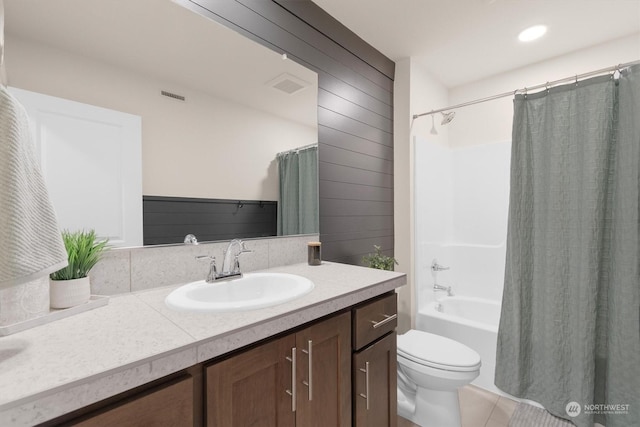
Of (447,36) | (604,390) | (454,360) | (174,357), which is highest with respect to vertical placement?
(447,36)

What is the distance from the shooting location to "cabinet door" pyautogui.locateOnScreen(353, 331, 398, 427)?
1.16 metres

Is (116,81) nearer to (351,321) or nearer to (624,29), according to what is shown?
(351,321)

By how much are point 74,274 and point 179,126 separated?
656 millimetres

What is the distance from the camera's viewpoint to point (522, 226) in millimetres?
1922

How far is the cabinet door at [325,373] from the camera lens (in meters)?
0.94

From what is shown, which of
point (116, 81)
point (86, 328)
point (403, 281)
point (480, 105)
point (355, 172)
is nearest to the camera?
point (86, 328)

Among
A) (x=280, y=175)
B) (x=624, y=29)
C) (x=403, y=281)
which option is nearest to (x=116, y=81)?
(x=280, y=175)

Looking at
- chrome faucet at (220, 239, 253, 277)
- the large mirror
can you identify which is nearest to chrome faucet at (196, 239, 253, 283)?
chrome faucet at (220, 239, 253, 277)

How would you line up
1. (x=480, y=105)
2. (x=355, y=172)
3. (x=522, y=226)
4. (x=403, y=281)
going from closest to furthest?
(x=403, y=281), (x=522, y=226), (x=355, y=172), (x=480, y=105)

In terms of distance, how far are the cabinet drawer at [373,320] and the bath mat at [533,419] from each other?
1156 mm

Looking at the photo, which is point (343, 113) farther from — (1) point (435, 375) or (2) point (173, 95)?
(1) point (435, 375)

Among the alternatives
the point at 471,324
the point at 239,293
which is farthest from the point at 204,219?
the point at 471,324

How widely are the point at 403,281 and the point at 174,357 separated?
3.33ft

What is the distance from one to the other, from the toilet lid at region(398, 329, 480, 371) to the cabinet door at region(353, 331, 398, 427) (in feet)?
1.08
